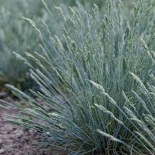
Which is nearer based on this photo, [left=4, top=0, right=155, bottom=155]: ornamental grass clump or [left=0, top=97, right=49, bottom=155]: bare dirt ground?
[left=4, top=0, right=155, bottom=155]: ornamental grass clump

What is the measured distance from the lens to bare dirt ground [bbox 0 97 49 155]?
301 centimetres

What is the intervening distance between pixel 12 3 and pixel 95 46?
3478mm

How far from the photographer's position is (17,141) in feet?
10.5

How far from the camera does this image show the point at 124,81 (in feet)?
8.55

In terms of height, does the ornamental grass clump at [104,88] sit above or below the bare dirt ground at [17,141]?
above

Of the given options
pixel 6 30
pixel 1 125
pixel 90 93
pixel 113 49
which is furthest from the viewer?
pixel 6 30

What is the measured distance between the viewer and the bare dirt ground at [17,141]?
301 cm

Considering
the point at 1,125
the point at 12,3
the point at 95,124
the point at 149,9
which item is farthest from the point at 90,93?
the point at 12,3

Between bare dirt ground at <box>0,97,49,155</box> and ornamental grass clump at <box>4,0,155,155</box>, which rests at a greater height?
ornamental grass clump at <box>4,0,155,155</box>

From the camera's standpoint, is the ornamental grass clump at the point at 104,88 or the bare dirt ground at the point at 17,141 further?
the bare dirt ground at the point at 17,141

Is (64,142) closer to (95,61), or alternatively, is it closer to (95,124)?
(95,124)

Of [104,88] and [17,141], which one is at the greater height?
[104,88]

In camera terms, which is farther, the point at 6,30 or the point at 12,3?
the point at 12,3

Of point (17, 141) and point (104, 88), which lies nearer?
point (104, 88)
